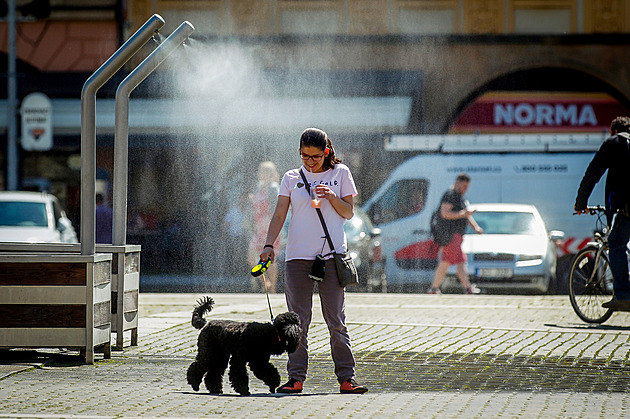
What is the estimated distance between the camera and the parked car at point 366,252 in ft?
58.7

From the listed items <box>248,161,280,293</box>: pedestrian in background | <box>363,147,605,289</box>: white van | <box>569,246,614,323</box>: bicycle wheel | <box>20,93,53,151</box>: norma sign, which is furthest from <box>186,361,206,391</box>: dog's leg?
<box>20,93,53,151</box>: norma sign

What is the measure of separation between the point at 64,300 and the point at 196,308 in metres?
1.47

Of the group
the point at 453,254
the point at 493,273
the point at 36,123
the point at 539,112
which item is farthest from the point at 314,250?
the point at 539,112

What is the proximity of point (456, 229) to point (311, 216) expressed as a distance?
395 inches

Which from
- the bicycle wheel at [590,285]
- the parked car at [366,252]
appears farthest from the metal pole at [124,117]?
the parked car at [366,252]

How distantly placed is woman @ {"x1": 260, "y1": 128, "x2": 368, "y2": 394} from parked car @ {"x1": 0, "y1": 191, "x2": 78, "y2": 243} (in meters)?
10.5

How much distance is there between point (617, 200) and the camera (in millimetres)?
10391

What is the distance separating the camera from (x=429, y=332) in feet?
33.9

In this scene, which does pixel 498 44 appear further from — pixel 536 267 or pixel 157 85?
pixel 536 267

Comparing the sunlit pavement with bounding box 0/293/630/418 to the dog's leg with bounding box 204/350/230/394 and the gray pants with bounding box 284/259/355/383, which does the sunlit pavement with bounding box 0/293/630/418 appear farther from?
the gray pants with bounding box 284/259/355/383

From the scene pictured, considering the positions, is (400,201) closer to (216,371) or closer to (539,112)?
(539,112)

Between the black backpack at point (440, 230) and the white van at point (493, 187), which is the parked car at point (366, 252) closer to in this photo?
the white van at point (493, 187)

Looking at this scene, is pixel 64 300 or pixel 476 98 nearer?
pixel 64 300

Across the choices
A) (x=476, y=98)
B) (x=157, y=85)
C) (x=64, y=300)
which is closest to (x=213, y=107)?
(x=157, y=85)
